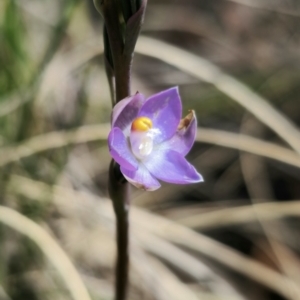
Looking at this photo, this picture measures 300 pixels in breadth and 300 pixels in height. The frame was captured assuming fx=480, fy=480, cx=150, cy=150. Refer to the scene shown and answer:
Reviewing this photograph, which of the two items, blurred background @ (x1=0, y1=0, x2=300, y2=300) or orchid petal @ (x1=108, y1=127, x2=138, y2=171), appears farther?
blurred background @ (x1=0, y1=0, x2=300, y2=300)

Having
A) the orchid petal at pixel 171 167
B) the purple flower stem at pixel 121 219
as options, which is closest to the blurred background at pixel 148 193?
the purple flower stem at pixel 121 219

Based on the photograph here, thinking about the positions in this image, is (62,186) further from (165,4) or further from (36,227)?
(165,4)

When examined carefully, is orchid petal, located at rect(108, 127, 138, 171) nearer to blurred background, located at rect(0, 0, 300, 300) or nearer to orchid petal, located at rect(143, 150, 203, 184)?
orchid petal, located at rect(143, 150, 203, 184)

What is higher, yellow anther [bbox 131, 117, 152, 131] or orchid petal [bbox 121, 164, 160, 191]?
yellow anther [bbox 131, 117, 152, 131]

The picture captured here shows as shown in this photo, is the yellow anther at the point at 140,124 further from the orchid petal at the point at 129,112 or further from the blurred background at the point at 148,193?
the blurred background at the point at 148,193

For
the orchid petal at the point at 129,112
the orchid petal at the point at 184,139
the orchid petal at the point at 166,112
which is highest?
the orchid petal at the point at 166,112

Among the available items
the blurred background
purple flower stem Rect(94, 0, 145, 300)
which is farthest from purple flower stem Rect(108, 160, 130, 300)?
the blurred background

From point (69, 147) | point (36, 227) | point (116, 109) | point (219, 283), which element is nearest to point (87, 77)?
point (69, 147)
